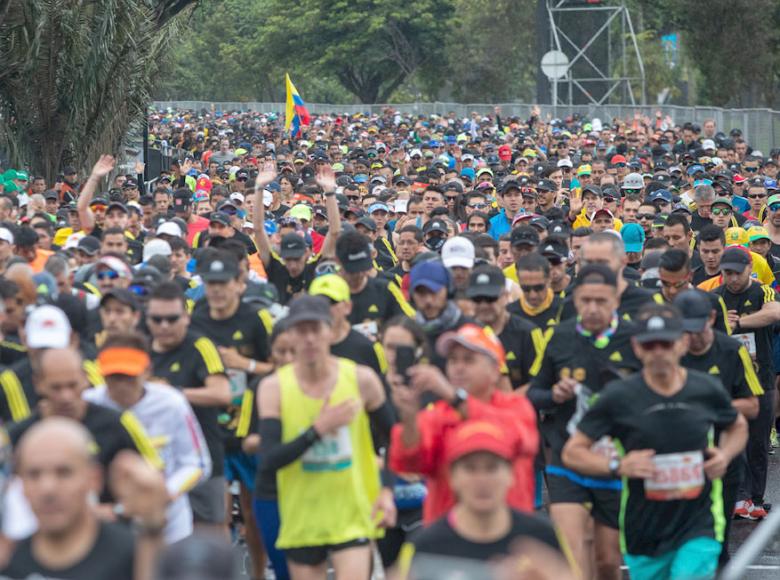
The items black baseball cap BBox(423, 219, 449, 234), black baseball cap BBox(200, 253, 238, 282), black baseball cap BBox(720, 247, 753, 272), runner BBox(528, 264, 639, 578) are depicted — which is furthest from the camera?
black baseball cap BBox(423, 219, 449, 234)

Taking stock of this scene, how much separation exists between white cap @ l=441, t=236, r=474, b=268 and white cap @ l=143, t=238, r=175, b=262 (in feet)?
7.30

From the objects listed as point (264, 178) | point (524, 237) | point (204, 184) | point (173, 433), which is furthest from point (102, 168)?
point (173, 433)

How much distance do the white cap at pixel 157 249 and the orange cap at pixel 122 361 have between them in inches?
182

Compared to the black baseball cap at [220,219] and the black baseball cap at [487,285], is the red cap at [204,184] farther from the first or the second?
the black baseball cap at [487,285]

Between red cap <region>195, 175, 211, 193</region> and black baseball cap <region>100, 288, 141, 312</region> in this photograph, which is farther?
red cap <region>195, 175, 211, 193</region>

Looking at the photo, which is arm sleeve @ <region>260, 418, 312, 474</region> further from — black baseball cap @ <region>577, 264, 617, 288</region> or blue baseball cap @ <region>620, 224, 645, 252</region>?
blue baseball cap @ <region>620, 224, 645, 252</region>

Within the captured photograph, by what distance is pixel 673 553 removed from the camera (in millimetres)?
7957

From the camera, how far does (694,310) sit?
901 centimetres

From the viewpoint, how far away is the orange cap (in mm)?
7266

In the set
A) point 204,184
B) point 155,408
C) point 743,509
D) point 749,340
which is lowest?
point 743,509

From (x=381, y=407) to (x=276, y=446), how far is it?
56cm

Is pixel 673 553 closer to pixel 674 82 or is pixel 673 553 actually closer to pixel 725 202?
pixel 725 202

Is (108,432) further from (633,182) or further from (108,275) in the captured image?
(633,182)

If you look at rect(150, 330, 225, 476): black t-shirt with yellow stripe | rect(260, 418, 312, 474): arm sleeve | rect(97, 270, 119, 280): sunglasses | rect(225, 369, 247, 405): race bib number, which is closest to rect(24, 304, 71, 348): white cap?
rect(150, 330, 225, 476): black t-shirt with yellow stripe
